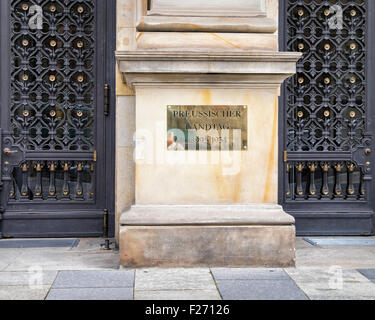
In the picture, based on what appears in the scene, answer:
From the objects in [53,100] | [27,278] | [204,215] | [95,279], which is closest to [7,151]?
[53,100]

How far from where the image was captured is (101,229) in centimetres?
782

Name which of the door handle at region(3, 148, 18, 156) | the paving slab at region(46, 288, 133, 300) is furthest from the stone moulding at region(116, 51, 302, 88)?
the door handle at region(3, 148, 18, 156)

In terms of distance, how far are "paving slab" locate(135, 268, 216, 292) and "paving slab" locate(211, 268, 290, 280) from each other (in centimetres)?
11

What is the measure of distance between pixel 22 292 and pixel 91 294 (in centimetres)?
65

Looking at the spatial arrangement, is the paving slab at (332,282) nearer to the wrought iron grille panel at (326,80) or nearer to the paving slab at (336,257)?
the paving slab at (336,257)

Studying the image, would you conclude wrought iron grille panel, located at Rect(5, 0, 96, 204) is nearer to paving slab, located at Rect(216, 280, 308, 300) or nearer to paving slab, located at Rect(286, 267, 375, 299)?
paving slab, located at Rect(216, 280, 308, 300)

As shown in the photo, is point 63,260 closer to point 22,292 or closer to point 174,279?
point 22,292

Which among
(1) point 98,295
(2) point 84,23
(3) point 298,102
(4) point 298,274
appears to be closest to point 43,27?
(2) point 84,23

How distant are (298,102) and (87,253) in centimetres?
383

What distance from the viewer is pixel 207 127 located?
616 cm

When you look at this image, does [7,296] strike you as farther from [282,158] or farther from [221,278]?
[282,158]

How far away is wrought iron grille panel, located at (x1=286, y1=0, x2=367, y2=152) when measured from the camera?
807 cm

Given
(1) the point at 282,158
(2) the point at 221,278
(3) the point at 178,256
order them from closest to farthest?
(2) the point at 221,278, (3) the point at 178,256, (1) the point at 282,158

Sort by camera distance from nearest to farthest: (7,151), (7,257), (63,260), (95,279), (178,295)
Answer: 1. (178,295)
2. (95,279)
3. (63,260)
4. (7,257)
5. (7,151)
